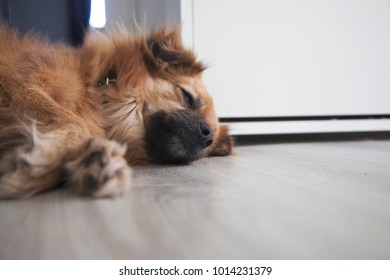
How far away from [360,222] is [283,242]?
0.21 m

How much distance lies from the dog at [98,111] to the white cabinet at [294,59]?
1.47ft

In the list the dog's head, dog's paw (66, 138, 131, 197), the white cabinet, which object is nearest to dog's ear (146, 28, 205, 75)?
the dog's head

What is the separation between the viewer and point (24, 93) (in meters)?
1.06

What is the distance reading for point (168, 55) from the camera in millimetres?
1585

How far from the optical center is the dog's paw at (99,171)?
84cm

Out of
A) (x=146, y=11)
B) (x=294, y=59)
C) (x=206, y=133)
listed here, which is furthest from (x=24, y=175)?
(x=294, y=59)

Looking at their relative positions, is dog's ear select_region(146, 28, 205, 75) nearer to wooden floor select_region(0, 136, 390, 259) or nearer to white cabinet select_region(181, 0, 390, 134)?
white cabinet select_region(181, 0, 390, 134)

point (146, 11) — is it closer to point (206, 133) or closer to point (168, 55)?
point (168, 55)

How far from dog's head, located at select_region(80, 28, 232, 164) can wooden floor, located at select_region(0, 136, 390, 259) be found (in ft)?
0.85

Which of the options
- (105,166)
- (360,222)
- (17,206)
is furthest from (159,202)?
(360,222)

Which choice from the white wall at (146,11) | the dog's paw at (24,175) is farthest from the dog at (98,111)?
the white wall at (146,11)

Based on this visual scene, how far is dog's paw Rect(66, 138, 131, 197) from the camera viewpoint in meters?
0.84

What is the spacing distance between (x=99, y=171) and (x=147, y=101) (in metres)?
0.66

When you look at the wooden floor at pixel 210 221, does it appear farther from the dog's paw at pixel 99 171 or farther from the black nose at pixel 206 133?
the black nose at pixel 206 133
